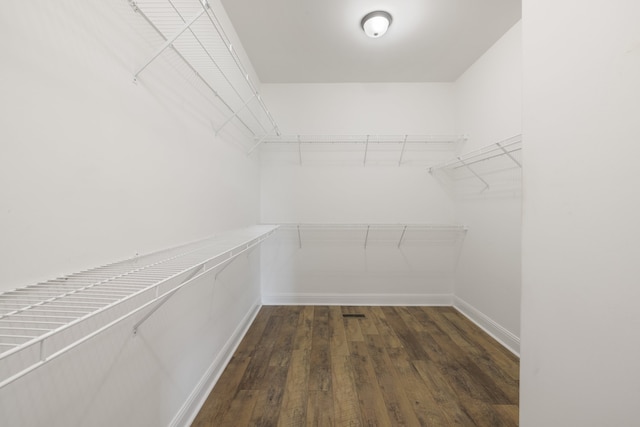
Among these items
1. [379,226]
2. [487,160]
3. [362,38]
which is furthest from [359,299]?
[362,38]

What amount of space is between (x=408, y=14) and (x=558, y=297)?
1.92 m

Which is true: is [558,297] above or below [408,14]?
below

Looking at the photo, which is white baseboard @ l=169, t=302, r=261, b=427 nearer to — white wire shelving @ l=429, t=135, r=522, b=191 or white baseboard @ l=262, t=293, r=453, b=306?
white baseboard @ l=262, t=293, r=453, b=306

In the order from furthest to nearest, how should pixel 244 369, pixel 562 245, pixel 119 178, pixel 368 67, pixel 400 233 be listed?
pixel 400 233, pixel 368 67, pixel 244 369, pixel 119 178, pixel 562 245

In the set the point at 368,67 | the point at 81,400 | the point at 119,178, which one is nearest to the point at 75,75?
the point at 119,178

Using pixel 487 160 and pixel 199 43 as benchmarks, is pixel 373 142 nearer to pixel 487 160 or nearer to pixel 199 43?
pixel 487 160

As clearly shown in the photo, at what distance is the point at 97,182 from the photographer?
0.73 meters

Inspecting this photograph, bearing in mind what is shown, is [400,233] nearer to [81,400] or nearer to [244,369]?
[244,369]

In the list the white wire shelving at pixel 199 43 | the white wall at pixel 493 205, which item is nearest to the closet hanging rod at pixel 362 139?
the white wall at pixel 493 205

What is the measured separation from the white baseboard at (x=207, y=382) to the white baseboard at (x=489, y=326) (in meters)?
2.09

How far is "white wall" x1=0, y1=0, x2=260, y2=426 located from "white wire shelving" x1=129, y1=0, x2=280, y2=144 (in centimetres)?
8

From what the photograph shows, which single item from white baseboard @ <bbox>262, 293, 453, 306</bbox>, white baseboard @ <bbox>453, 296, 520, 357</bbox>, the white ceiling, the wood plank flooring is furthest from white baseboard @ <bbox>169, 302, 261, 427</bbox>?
the white ceiling

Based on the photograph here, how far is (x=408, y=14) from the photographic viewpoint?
169cm

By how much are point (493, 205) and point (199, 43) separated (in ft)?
7.67
